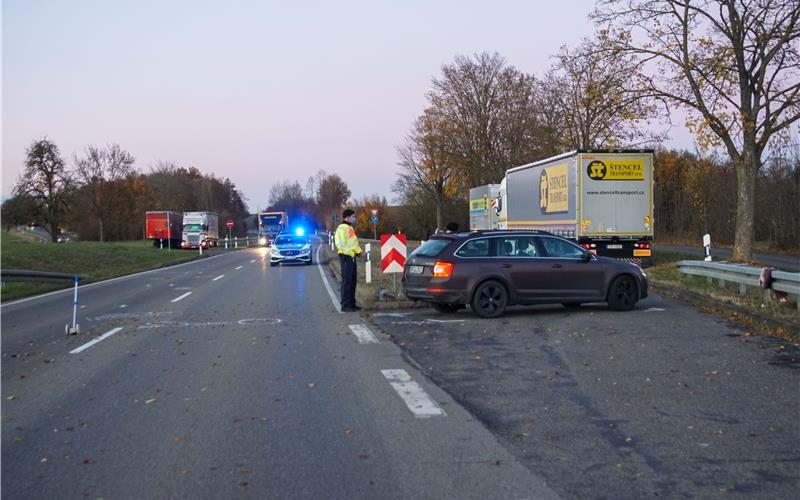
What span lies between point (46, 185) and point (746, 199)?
56.6 meters

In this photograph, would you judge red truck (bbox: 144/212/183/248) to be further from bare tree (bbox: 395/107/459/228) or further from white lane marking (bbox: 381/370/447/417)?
white lane marking (bbox: 381/370/447/417)

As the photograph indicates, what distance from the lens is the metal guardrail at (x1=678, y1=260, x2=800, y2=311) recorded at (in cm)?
1239

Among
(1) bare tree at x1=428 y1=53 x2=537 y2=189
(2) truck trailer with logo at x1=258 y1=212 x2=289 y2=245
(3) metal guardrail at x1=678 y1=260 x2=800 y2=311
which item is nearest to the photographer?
(3) metal guardrail at x1=678 y1=260 x2=800 y2=311

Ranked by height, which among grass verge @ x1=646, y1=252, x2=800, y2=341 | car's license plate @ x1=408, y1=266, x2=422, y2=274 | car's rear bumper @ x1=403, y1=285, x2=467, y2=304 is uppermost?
car's license plate @ x1=408, y1=266, x2=422, y2=274

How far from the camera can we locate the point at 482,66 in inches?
2066

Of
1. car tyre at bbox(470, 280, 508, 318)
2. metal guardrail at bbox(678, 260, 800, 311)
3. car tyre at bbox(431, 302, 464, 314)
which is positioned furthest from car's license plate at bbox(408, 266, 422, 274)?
metal guardrail at bbox(678, 260, 800, 311)

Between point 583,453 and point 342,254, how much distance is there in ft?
32.6

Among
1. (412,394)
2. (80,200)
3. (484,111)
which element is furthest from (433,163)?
(412,394)

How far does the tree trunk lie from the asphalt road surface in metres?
9.88

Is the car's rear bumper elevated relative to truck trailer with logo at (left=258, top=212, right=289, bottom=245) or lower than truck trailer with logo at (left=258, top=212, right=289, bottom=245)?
lower

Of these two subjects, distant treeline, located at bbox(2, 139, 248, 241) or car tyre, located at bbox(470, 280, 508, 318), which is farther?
distant treeline, located at bbox(2, 139, 248, 241)

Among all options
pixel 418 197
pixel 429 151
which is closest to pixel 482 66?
pixel 429 151

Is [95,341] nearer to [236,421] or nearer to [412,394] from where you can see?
[236,421]

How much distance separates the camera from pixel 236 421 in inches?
261
